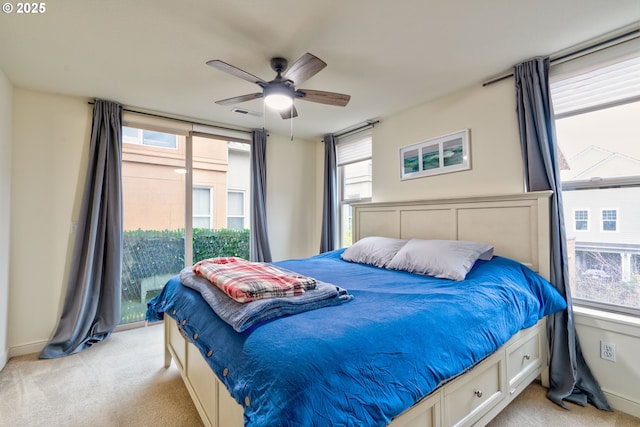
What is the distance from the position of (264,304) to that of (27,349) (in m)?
2.97

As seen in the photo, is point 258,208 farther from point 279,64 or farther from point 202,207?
point 279,64

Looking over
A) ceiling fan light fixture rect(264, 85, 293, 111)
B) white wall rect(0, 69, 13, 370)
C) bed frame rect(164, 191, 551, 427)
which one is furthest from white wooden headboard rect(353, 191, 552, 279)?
white wall rect(0, 69, 13, 370)

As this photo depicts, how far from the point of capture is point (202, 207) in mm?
3705

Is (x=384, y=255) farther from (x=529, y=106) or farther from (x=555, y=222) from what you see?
(x=529, y=106)

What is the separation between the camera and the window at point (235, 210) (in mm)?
3926

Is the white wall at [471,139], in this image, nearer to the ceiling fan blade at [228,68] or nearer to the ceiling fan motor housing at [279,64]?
the ceiling fan motor housing at [279,64]

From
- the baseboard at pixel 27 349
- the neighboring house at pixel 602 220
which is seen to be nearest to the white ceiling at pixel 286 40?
the neighboring house at pixel 602 220

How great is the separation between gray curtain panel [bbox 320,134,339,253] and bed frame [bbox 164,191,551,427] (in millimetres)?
671

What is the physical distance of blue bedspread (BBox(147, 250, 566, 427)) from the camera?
891mm

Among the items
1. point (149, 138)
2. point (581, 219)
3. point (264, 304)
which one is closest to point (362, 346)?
point (264, 304)

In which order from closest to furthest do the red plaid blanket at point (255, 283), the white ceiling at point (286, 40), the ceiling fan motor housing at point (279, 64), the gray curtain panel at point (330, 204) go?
the red plaid blanket at point (255, 283)
the white ceiling at point (286, 40)
the ceiling fan motor housing at point (279, 64)
the gray curtain panel at point (330, 204)

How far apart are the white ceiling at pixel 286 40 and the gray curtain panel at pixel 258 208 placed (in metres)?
1.15

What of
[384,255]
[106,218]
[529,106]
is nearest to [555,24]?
[529,106]

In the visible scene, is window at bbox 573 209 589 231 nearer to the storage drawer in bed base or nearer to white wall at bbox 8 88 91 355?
the storage drawer in bed base
